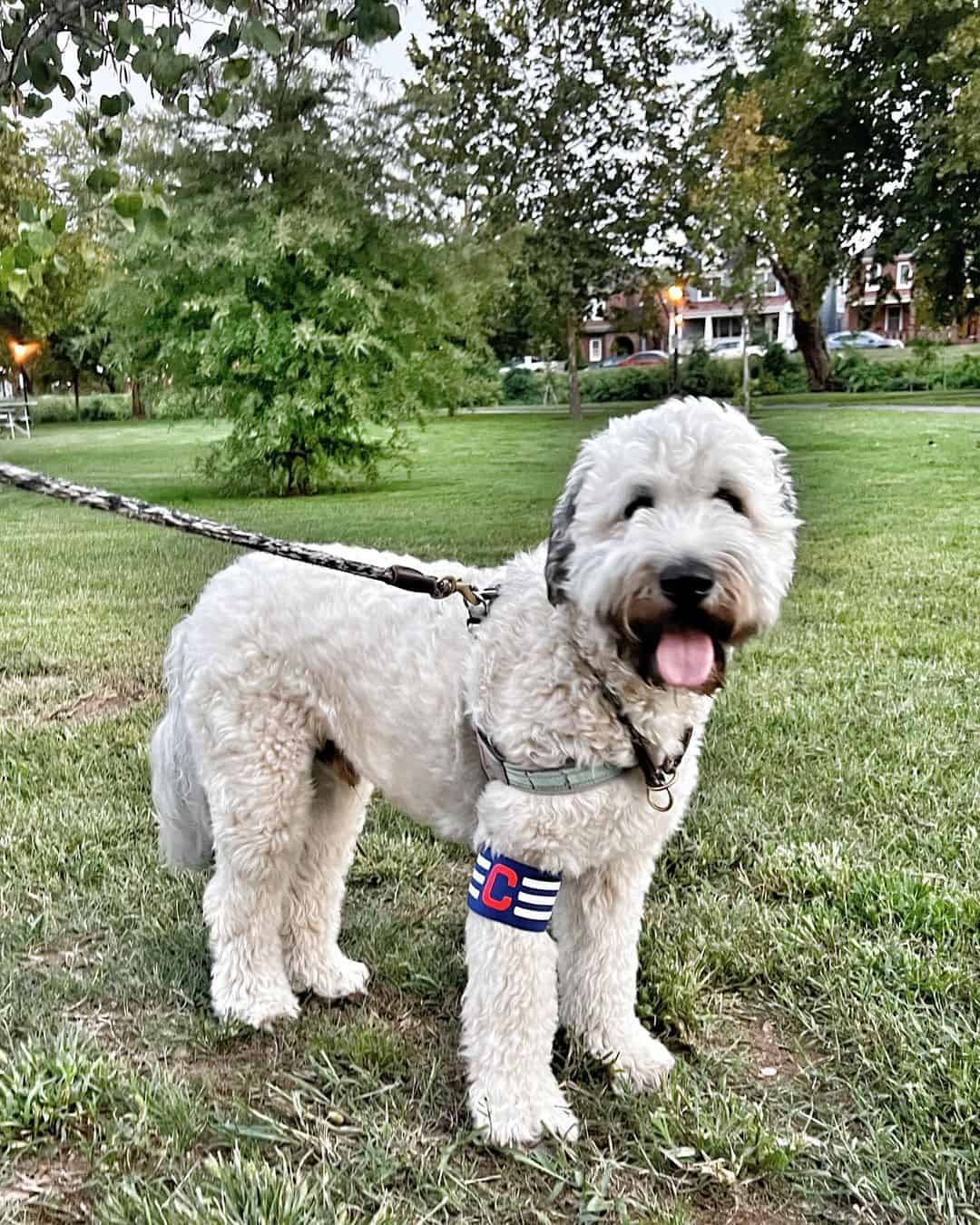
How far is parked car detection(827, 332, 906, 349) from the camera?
34.7ft

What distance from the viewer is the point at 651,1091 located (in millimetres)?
2246

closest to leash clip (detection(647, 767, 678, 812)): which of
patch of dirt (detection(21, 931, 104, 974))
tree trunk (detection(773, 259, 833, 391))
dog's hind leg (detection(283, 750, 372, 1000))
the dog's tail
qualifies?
dog's hind leg (detection(283, 750, 372, 1000))

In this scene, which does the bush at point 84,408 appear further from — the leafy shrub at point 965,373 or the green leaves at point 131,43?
the leafy shrub at point 965,373

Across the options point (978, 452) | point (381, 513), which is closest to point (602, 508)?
point (381, 513)

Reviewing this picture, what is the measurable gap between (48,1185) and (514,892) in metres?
1.09

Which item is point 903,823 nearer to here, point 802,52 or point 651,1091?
point 651,1091

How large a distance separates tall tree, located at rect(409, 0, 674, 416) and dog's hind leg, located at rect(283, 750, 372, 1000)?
614cm

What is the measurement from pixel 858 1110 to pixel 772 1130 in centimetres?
21

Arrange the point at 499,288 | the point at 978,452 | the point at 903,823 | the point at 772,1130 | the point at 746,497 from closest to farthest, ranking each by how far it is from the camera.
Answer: the point at 746,497 < the point at 772,1130 < the point at 903,823 < the point at 499,288 < the point at 978,452

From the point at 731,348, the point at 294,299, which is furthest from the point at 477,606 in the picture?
the point at 294,299

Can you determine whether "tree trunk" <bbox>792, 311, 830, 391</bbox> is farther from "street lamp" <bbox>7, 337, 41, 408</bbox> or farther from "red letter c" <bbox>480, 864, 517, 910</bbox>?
"red letter c" <bbox>480, 864, 517, 910</bbox>

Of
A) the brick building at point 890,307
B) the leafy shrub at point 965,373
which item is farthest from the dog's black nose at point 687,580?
the leafy shrub at point 965,373

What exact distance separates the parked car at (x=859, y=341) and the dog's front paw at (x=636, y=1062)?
9.67m

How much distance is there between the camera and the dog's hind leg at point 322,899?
2662 millimetres
